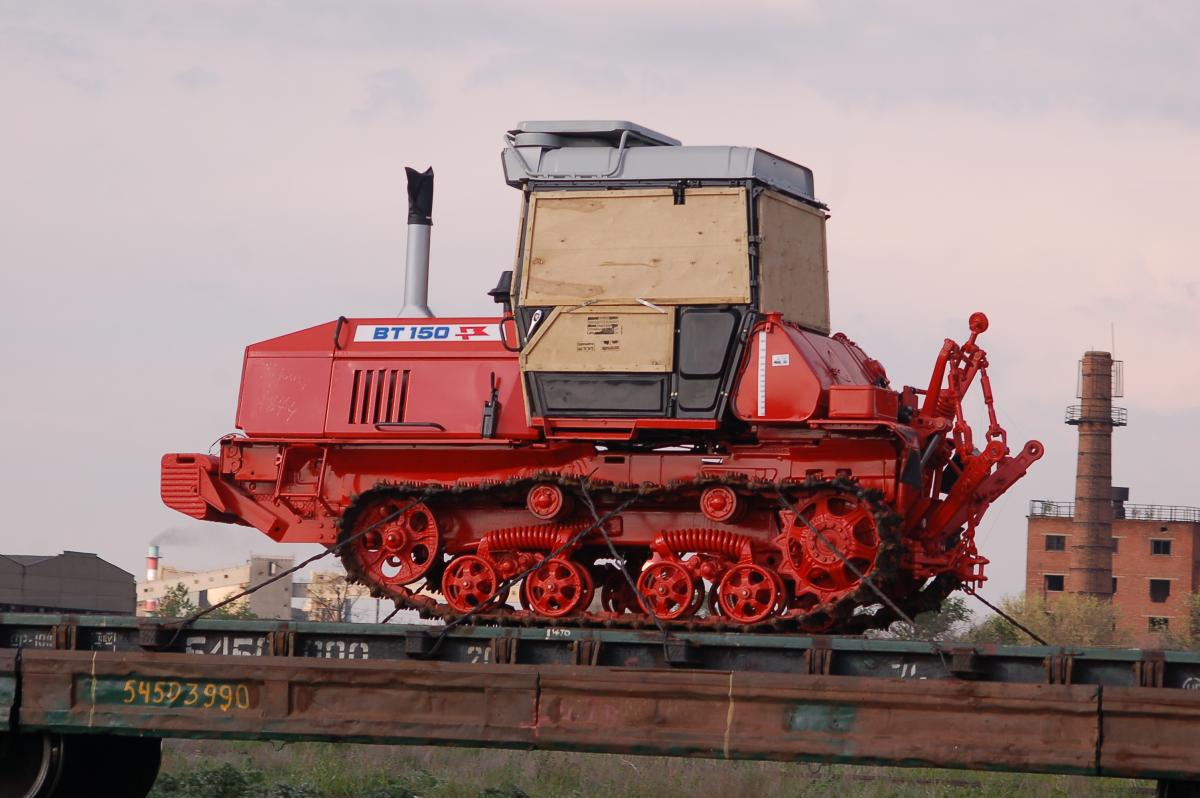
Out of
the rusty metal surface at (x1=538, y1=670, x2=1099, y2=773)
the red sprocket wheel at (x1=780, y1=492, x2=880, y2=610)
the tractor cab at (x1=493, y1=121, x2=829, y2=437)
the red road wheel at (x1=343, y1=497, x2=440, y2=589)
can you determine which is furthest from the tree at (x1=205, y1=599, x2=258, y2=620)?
the red sprocket wheel at (x1=780, y1=492, x2=880, y2=610)

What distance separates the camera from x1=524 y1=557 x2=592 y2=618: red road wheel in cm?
1428

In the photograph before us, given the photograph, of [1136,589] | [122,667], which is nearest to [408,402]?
[122,667]

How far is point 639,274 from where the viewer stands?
14.3m

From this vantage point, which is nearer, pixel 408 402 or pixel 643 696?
pixel 643 696

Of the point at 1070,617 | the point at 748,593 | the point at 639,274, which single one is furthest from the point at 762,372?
the point at 1070,617

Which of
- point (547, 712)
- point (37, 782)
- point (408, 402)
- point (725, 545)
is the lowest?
point (37, 782)

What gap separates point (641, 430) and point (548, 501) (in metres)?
1.03

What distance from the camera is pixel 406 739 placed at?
11039 millimetres

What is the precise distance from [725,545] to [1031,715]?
14.3ft

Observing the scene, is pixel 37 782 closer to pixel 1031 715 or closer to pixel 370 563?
pixel 370 563

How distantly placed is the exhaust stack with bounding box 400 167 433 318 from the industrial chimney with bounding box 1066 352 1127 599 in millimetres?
62067

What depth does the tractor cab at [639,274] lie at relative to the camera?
14.2 meters

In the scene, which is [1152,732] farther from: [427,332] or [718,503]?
[427,332]

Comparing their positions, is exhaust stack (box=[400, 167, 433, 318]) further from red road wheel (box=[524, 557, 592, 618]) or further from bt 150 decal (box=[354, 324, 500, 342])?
red road wheel (box=[524, 557, 592, 618])
